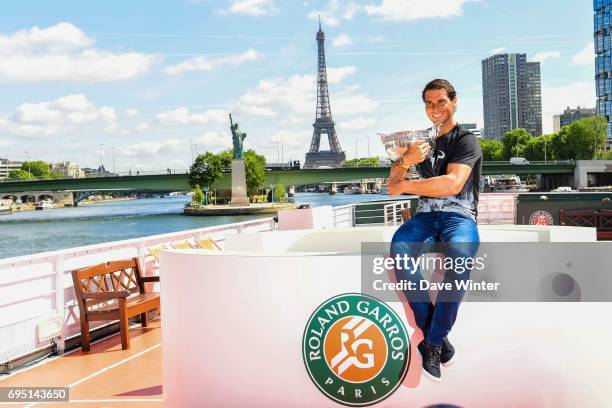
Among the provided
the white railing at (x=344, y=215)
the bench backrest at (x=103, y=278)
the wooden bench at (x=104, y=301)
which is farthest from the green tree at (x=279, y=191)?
the wooden bench at (x=104, y=301)

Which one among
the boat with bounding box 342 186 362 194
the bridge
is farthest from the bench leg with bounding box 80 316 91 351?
the boat with bounding box 342 186 362 194

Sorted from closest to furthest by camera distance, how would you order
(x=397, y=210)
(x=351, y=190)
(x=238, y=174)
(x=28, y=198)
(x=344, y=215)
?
(x=344, y=215) → (x=397, y=210) → (x=238, y=174) → (x=28, y=198) → (x=351, y=190)

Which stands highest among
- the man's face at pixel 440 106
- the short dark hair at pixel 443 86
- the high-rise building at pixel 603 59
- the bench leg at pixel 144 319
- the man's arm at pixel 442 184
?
the high-rise building at pixel 603 59

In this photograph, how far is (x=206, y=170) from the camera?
3356 inches

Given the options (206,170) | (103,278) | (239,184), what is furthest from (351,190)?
(103,278)

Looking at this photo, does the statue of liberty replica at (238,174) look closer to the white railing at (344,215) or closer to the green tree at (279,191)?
the green tree at (279,191)

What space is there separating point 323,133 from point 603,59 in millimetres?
57071

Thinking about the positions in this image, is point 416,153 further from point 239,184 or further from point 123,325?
point 239,184

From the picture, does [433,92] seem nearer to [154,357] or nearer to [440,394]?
[440,394]

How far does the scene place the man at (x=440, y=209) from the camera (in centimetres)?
297

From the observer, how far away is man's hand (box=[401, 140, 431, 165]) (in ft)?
9.84

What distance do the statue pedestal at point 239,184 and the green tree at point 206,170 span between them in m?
6.15

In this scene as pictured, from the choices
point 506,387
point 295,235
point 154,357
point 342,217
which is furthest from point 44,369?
point 342,217

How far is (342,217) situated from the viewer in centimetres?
1559
